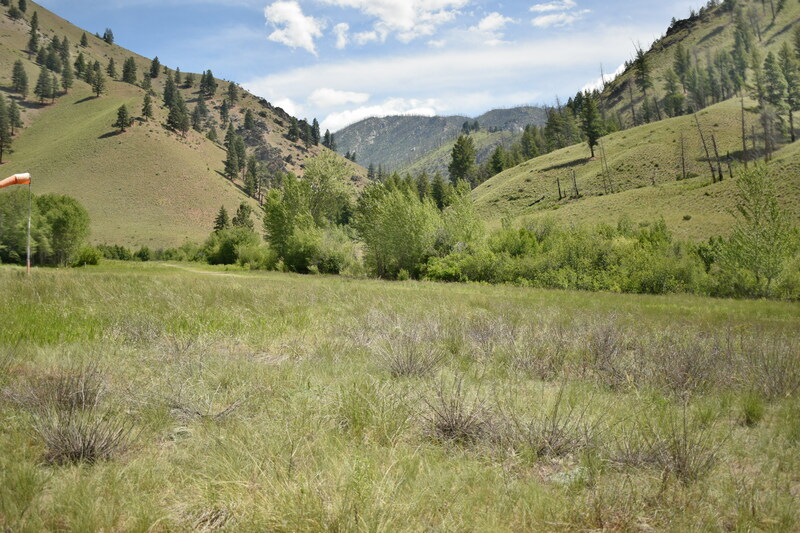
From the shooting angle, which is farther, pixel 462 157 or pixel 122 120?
pixel 122 120

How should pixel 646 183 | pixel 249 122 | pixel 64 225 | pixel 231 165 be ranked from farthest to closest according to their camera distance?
pixel 249 122, pixel 231 165, pixel 646 183, pixel 64 225

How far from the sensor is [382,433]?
4145 mm

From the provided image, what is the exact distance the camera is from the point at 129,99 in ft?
453

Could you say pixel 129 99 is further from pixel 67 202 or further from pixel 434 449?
pixel 434 449

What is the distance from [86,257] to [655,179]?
92676 mm

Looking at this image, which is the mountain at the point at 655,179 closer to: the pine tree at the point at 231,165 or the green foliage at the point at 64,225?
the green foliage at the point at 64,225

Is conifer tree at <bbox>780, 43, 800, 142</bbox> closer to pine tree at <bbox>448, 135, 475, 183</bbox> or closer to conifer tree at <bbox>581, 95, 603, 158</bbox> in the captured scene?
conifer tree at <bbox>581, 95, 603, 158</bbox>

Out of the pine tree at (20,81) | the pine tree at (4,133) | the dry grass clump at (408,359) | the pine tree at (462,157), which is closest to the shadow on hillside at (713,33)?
the pine tree at (462,157)

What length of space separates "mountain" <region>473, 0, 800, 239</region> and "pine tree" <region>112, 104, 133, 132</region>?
99226 millimetres

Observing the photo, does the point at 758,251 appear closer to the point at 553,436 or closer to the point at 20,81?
the point at 553,436

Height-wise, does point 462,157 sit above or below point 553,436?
above

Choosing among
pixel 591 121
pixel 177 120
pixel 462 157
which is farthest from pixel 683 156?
pixel 177 120

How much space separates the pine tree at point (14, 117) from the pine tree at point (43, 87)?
20.1 meters

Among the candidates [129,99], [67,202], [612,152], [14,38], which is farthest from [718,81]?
[14,38]
